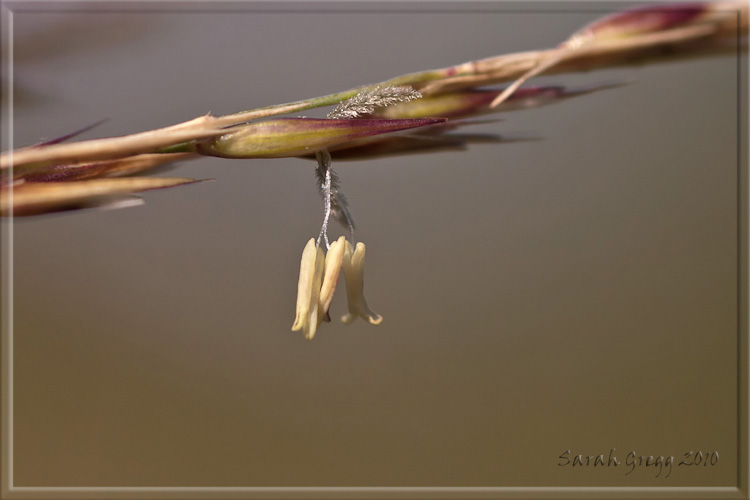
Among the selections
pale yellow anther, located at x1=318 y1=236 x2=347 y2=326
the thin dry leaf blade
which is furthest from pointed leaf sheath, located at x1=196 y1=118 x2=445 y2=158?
pale yellow anther, located at x1=318 y1=236 x2=347 y2=326

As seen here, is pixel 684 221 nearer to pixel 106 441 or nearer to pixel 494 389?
pixel 494 389

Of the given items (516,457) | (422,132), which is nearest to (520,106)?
(422,132)

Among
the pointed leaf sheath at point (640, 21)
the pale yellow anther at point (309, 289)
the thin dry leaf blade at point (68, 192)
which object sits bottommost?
the pale yellow anther at point (309, 289)

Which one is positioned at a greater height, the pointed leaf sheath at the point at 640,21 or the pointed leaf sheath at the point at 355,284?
the pointed leaf sheath at the point at 640,21

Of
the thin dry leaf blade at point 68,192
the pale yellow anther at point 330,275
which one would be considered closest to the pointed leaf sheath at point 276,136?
the thin dry leaf blade at point 68,192

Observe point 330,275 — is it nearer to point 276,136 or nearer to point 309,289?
point 309,289

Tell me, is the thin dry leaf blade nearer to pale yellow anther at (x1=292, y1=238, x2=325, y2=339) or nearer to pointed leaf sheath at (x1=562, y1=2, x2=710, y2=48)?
pale yellow anther at (x1=292, y1=238, x2=325, y2=339)

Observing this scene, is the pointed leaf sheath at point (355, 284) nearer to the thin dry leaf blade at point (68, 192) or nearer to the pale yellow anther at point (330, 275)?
the pale yellow anther at point (330, 275)
